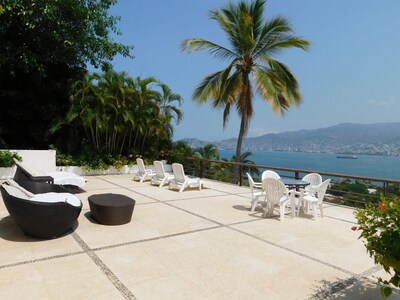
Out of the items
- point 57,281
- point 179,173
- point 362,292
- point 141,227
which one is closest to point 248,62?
point 179,173

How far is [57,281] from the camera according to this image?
297 centimetres

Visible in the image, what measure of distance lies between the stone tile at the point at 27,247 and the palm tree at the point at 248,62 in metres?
8.84

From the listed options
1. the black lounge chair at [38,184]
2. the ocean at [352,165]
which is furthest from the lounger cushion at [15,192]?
the ocean at [352,165]

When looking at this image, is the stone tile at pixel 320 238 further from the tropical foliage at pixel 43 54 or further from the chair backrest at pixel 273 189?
the tropical foliage at pixel 43 54

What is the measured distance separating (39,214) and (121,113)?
8506mm

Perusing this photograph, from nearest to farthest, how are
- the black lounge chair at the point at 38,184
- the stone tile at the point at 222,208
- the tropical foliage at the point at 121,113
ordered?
the black lounge chair at the point at 38,184, the stone tile at the point at 222,208, the tropical foliage at the point at 121,113

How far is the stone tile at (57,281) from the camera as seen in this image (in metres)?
2.71

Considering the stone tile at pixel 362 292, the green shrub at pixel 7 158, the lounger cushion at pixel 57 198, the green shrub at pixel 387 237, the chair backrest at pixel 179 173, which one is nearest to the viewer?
the green shrub at pixel 387 237

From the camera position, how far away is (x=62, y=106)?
1368cm

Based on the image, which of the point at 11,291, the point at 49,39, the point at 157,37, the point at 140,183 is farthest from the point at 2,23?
the point at 11,291

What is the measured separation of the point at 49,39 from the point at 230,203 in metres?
9.51

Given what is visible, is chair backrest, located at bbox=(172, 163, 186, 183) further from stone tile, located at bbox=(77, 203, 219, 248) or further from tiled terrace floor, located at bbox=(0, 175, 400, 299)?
tiled terrace floor, located at bbox=(0, 175, 400, 299)

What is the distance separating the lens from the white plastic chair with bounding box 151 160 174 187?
9539 millimetres

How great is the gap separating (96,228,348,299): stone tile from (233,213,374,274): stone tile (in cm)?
32
